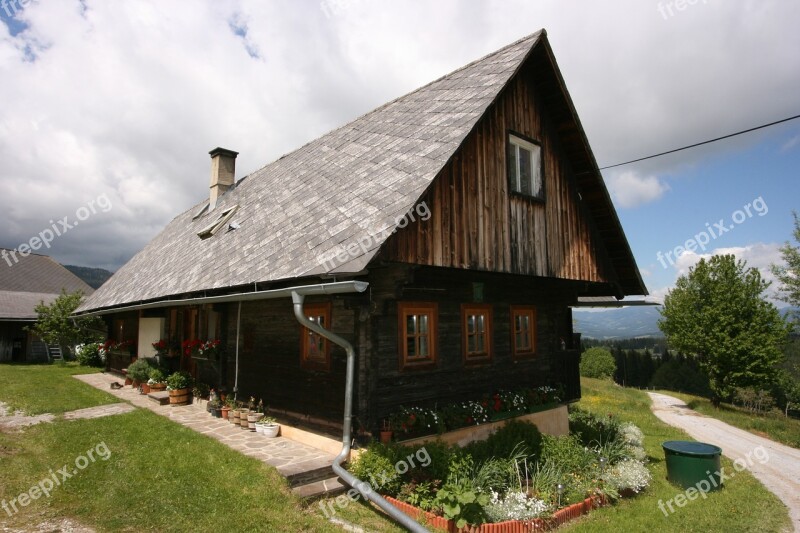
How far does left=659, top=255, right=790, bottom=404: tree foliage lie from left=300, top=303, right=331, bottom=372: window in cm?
2506

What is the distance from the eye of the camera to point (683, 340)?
26.9 m

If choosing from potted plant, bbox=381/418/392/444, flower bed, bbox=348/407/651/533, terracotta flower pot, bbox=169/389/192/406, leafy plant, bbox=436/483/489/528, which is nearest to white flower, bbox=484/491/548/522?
flower bed, bbox=348/407/651/533

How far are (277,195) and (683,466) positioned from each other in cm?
1046

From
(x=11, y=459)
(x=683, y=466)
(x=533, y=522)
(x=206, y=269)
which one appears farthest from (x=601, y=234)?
(x=11, y=459)

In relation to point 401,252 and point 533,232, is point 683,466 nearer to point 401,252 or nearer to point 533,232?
point 533,232

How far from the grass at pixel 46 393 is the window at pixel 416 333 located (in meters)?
8.59

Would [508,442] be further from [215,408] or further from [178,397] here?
[178,397]

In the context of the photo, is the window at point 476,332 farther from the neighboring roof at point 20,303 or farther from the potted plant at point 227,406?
the neighboring roof at point 20,303

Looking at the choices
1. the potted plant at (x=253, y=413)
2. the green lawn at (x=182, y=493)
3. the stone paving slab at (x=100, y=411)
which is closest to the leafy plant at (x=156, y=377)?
the stone paving slab at (x=100, y=411)

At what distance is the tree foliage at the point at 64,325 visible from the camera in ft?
76.7

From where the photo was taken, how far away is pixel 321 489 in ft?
21.4

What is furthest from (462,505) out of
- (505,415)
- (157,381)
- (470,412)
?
(157,381)

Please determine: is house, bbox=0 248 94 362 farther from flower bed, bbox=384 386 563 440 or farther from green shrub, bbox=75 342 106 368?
flower bed, bbox=384 386 563 440

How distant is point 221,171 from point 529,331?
13286 mm
